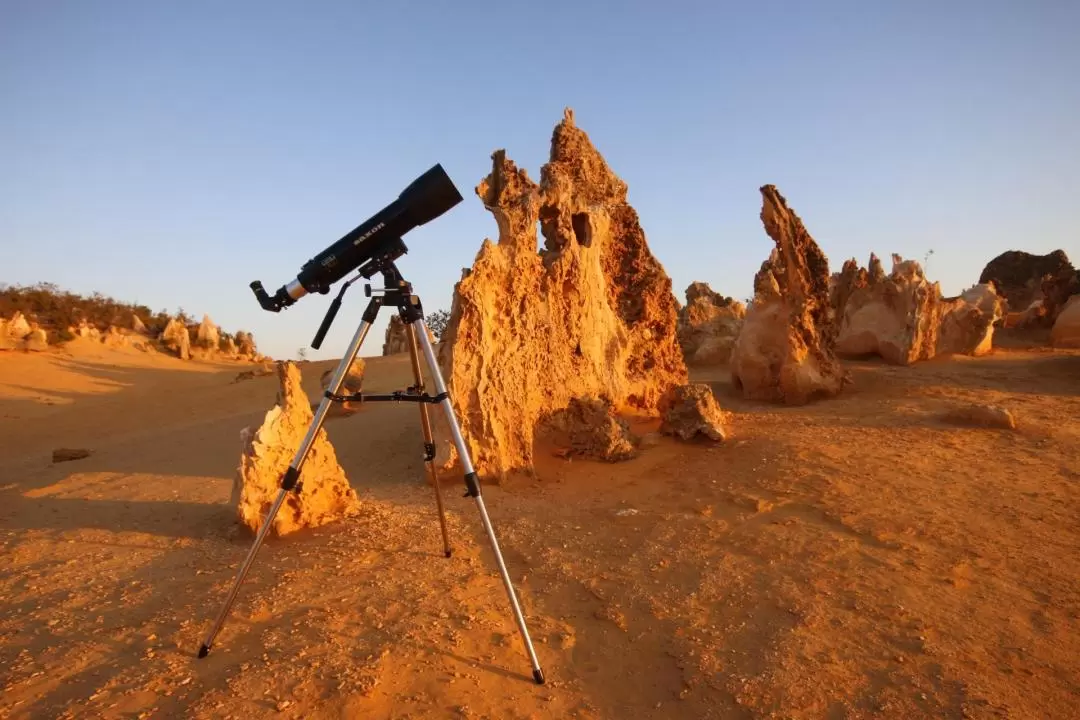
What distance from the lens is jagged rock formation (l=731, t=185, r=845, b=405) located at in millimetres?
9188

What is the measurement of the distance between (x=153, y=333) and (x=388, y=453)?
2296 centimetres

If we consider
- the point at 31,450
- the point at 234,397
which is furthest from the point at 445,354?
the point at 234,397

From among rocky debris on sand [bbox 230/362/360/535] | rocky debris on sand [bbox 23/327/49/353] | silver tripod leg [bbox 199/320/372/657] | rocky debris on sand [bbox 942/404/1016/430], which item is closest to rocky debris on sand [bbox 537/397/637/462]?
rocky debris on sand [bbox 230/362/360/535]

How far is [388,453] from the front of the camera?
7195 millimetres

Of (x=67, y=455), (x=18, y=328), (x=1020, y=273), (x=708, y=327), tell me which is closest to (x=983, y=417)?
(x=708, y=327)

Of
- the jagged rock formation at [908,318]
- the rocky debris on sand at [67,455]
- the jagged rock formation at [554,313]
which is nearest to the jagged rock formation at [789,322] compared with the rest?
the jagged rock formation at [554,313]

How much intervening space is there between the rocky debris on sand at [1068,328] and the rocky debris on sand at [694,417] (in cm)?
1191

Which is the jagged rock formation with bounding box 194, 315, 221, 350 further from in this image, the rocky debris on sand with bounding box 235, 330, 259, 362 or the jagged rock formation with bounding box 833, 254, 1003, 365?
the jagged rock formation with bounding box 833, 254, 1003, 365

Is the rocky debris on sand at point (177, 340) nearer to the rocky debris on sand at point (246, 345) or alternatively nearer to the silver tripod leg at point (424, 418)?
the rocky debris on sand at point (246, 345)

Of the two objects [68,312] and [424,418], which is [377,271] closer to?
[424,418]

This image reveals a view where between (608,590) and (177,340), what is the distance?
977 inches

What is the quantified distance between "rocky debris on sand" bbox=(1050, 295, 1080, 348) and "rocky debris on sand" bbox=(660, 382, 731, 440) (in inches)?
469

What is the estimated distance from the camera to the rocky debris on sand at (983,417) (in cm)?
659

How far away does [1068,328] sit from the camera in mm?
13898
